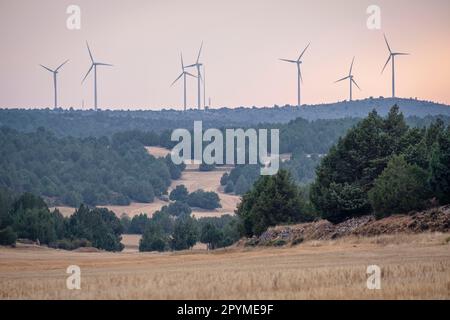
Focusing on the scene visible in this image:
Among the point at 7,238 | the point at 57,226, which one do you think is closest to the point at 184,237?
the point at 57,226

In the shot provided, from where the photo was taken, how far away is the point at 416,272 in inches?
1847

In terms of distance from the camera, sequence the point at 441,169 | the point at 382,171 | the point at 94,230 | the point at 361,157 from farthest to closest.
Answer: the point at 94,230 → the point at 361,157 → the point at 382,171 → the point at 441,169

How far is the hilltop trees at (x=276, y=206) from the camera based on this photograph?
335 feet

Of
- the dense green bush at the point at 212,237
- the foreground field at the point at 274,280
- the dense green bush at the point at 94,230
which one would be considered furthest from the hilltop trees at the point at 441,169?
the dense green bush at the point at 94,230

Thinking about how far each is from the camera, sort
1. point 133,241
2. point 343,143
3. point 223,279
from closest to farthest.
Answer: point 223,279 → point 343,143 → point 133,241

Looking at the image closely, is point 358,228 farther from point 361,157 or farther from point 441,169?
point 361,157

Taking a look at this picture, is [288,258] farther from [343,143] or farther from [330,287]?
[343,143]

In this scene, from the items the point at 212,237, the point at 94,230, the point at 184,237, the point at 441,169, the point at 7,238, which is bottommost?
the point at 184,237

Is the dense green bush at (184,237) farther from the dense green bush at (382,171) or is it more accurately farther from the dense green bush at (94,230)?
the dense green bush at (382,171)

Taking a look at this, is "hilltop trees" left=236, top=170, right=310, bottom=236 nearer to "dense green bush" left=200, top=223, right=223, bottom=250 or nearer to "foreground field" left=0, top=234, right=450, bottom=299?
"foreground field" left=0, top=234, right=450, bottom=299

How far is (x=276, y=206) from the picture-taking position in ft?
337

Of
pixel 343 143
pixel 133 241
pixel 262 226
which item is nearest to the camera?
pixel 343 143

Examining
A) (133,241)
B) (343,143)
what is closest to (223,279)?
(343,143)
